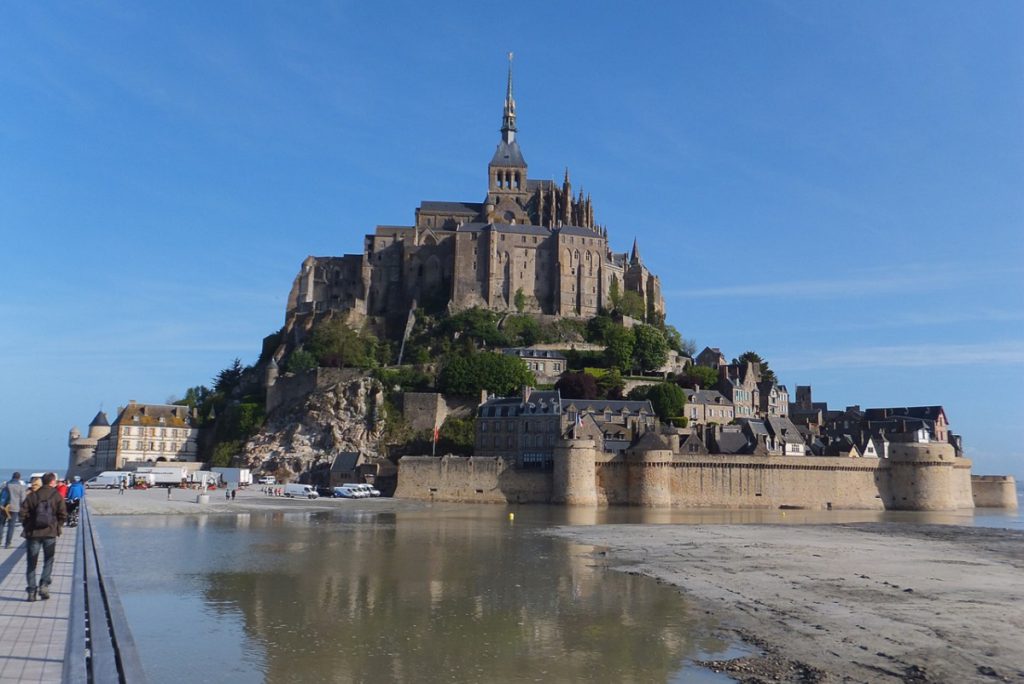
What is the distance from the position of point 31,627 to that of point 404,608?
8.97m

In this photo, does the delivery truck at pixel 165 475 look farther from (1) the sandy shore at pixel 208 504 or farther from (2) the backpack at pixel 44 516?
(2) the backpack at pixel 44 516

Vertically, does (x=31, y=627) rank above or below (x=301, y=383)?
below

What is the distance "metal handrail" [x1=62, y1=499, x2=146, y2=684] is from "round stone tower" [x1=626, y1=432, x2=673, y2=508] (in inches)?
1720

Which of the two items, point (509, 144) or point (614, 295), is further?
point (509, 144)

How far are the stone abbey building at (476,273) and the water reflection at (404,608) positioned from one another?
1834 inches

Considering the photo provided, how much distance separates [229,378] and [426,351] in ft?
66.8

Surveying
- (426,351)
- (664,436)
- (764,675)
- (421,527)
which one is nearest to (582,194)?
(426,351)

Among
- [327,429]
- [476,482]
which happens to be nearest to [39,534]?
[476,482]

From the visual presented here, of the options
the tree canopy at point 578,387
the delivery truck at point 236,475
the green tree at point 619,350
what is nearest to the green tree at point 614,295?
the green tree at point 619,350

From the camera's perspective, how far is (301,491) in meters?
52.9

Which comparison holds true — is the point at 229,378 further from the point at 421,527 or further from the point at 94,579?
the point at 94,579

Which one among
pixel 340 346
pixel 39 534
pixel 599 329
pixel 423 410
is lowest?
pixel 39 534

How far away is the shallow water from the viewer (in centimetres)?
1328

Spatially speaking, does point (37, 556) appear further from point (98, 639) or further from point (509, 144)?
point (509, 144)
